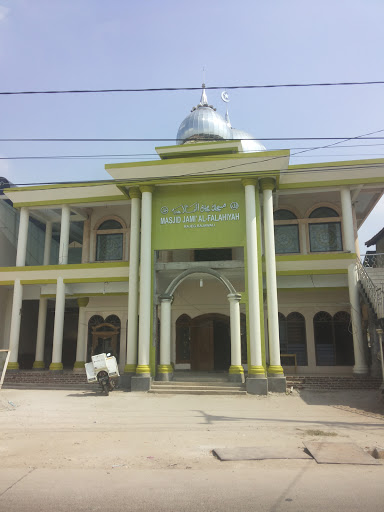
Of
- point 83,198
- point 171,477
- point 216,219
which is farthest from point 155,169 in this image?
point 171,477

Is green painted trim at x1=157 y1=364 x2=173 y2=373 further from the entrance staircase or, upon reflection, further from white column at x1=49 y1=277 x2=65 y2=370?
white column at x1=49 y1=277 x2=65 y2=370

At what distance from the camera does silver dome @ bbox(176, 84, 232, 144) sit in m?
20.1

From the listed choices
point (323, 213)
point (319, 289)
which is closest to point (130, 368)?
point (319, 289)

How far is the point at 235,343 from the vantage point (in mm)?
14609

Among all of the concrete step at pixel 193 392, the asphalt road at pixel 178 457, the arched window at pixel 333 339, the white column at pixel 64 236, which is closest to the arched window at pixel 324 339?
the arched window at pixel 333 339

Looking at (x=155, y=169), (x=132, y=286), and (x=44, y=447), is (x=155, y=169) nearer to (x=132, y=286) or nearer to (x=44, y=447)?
(x=132, y=286)

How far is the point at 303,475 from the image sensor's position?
217 inches

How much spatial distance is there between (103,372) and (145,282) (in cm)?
347

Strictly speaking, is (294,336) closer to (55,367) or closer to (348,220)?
(348,220)

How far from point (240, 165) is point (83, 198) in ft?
23.9

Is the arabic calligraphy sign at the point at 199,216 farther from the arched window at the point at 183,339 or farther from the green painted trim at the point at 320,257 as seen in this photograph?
the arched window at the point at 183,339

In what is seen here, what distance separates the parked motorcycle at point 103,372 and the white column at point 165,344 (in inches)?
67.1

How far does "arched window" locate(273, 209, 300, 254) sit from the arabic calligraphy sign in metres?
3.80

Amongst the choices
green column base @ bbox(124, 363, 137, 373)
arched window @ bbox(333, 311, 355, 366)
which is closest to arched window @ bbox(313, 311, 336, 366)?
arched window @ bbox(333, 311, 355, 366)
